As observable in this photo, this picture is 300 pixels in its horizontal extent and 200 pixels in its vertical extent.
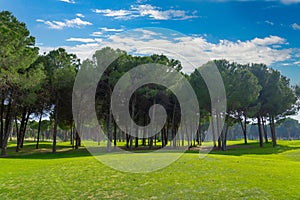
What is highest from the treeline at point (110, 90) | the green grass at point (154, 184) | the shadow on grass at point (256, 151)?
the treeline at point (110, 90)

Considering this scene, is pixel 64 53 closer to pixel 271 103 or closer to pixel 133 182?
pixel 133 182

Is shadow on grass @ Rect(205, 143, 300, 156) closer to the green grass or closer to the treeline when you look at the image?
the treeline

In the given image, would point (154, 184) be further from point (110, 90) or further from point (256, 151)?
point (256, 151)

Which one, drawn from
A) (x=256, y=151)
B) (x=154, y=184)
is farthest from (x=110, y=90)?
(x=154, y=184)

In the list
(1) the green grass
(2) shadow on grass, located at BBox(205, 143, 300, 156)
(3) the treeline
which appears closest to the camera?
(1) the green grass

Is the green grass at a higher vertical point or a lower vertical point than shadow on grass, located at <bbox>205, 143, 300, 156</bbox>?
higher

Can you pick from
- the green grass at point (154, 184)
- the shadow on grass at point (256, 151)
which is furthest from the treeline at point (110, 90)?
the green grass at point (154, 184)

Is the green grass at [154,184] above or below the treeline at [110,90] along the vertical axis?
below

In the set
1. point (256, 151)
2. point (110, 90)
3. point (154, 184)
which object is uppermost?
point (110, 90)

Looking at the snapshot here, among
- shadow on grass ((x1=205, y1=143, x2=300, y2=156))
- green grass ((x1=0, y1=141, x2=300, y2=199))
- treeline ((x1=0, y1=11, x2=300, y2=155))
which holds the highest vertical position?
treeline ((x1=0, y1=11, x2=300, y2=155))

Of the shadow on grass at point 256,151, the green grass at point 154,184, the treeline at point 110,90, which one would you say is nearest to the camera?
the green grass at point 154,184

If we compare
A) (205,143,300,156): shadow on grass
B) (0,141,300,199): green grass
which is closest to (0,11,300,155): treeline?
(205,143,300,156): shadow on grass

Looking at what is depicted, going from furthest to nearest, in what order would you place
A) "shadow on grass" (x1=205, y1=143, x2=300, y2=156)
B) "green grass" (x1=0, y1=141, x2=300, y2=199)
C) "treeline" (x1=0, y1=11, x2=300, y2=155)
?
"shadow on grass" (x1=205, y1=143, x2=300, y2=156)
"treeline" (x1=0, y1=11, x2=300, y2=155)
"green grass" (x1=0, y1=141, x2=300, y2=199)

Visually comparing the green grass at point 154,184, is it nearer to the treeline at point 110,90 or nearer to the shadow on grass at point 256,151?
the treeline at point 110,90
